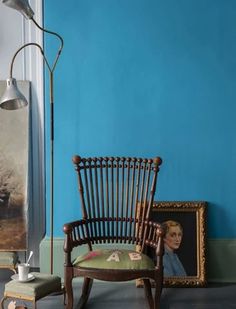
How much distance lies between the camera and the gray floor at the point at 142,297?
136 inches

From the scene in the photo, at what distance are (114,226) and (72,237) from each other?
17.3 inches

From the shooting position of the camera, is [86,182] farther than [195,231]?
No

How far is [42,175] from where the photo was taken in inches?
164

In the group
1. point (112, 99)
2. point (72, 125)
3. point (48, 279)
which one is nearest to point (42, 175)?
point (72, 125)

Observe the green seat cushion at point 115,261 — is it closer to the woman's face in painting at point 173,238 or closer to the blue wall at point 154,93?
the woman's face in painting at point 173,238

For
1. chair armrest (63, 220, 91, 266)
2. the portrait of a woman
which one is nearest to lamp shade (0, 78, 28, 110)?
chair armrest (63, 220, 91, 266)

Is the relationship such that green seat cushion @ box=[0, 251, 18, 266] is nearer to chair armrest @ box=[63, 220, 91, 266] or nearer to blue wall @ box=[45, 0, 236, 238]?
blue wall @ box=[45, 0, 236, 238]

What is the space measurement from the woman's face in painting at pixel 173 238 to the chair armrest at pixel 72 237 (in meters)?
0.71

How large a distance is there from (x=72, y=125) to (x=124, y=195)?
2.18 ft

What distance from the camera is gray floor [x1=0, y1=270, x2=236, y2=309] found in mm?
3451

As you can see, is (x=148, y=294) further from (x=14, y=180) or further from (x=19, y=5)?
(x=19, y=5)

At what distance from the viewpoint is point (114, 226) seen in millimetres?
3562

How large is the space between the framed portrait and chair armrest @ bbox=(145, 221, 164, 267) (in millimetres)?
472

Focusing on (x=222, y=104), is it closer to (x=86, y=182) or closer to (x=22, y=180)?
(x=86, y=182)
